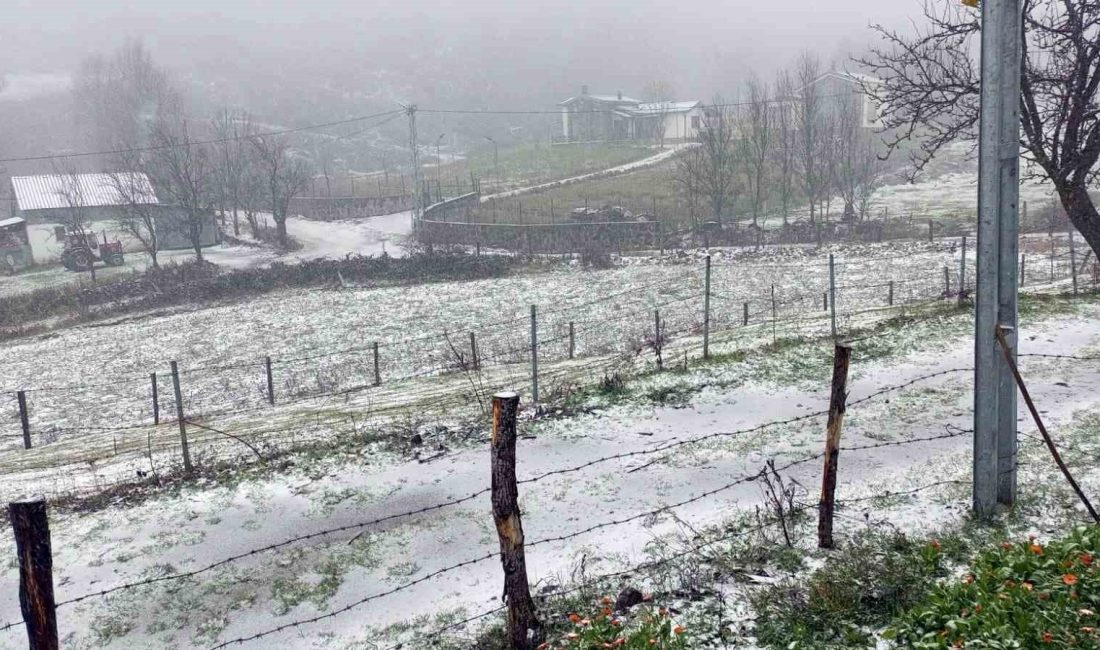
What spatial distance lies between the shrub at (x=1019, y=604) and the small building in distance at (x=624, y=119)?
79.7 m

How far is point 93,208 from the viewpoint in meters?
50.7

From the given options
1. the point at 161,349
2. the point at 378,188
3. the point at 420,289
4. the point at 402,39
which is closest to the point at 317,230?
the point at 378,188

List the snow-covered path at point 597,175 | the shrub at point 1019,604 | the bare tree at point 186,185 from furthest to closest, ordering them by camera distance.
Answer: the snow-covered path at point 597,175 → the bare tree at point 186,185 → the shrub at point 1019,604

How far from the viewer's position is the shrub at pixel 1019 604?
14.8ft

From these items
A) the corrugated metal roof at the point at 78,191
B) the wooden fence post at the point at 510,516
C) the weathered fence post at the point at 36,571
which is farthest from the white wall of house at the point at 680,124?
the weathered fence post at the point at 36,571

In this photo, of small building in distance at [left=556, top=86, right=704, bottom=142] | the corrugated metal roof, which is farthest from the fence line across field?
small building in distance at [left=556, top=86, right=704, bottom=142]

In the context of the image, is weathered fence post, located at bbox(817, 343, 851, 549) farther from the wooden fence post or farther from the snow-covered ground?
the snow-covered ground

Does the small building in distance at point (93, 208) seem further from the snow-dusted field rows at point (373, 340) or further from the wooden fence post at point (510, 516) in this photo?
the wooden fence post at point (510, 516)

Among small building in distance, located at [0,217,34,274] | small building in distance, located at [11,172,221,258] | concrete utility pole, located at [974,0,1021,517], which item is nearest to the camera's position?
concrete utility pole, located at [974,0,1021,517]

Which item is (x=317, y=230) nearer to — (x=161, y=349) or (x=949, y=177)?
(x=161, y=349)

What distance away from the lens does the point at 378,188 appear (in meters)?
66.3

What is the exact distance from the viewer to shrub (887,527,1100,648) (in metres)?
4.52

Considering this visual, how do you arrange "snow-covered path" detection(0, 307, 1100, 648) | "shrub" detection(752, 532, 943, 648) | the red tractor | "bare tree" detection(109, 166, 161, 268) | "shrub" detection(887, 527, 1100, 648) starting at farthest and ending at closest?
the red tractor
"bare tree" detection(109, 166, 161, 268)
"snow-covered path" detection(0, 307, 1100, 648)
"shrub" detection(752, 532, 943, 648)
"shrub" detection(887, 527, 1100, 648)

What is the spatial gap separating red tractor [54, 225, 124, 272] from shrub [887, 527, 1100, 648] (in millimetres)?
44582
